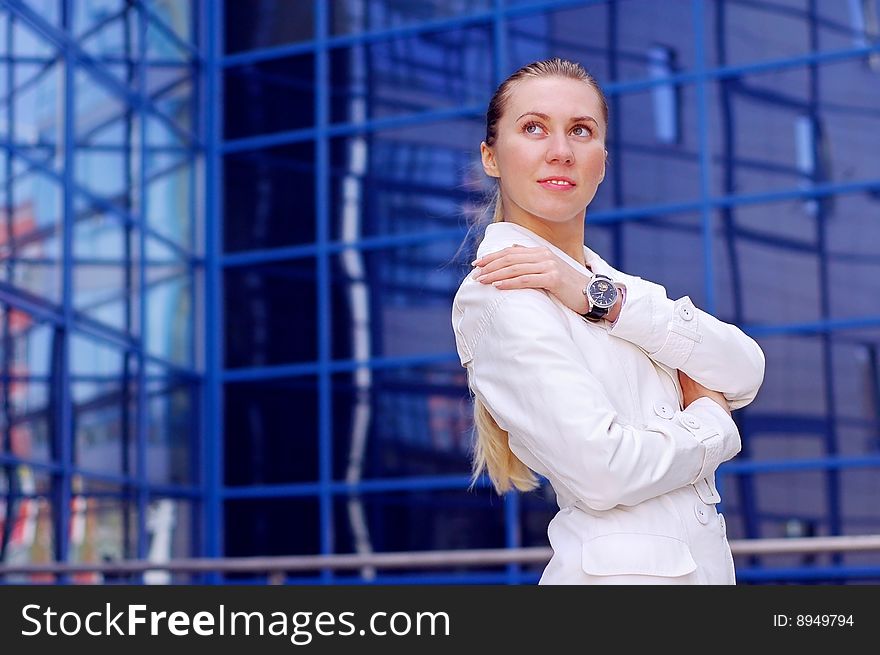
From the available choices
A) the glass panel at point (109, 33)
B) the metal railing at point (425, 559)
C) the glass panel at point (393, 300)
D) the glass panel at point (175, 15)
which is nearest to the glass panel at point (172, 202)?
the glass panel at point (109, 33)

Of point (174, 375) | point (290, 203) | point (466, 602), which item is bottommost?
point (466, 602)

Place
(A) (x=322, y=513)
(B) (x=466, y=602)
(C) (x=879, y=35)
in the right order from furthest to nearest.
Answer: (A) (x=322, y=513) < (C) (x=879, y=35) < (B) (x=466, y=602)

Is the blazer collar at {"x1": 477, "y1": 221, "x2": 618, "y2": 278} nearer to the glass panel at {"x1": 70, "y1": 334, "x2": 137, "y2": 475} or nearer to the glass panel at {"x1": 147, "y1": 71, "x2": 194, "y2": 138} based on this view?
the glass panel at {"x1": 70, "y1": 334, "x2": 137, "y2": 475}

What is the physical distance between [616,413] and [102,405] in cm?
1037

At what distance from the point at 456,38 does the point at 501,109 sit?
35.7ft

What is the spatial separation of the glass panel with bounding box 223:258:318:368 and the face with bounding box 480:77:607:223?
1085 cm

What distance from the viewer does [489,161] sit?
237cm

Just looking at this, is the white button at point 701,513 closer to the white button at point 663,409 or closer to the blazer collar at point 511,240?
the white button at point 663,409

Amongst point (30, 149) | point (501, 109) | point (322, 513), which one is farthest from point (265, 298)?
point (501, 109)

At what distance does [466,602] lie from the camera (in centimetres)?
221

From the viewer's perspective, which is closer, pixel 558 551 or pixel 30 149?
pixel 558 551

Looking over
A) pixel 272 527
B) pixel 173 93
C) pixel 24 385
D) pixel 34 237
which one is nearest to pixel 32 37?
pixel 34 237

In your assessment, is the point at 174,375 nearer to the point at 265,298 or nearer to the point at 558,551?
the point at 265,298

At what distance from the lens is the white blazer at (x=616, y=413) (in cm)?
194
